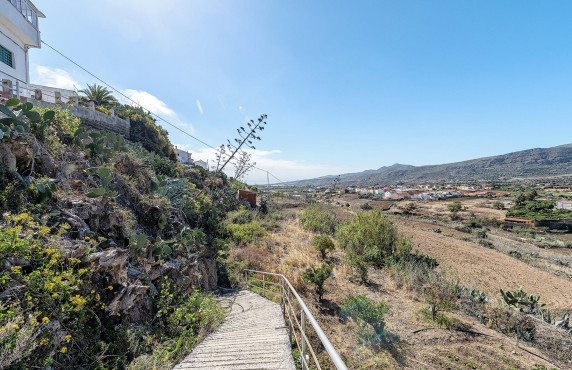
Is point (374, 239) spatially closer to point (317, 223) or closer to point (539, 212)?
point (317, 223)

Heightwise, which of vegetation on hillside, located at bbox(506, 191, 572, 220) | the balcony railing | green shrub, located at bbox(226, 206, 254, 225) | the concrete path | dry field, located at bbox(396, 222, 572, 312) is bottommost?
vegetation on hillside, located at bbox(506, 191, 572, 220)

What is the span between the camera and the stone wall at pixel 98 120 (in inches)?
379

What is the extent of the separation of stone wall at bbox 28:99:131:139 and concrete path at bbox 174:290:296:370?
33.3 feet

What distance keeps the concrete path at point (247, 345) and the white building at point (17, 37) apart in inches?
475

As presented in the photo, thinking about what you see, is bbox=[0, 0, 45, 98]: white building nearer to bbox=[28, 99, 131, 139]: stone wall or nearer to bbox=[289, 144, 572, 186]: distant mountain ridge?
bbox=[28, 99, 131, 139]: stone wall

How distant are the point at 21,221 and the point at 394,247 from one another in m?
12.5

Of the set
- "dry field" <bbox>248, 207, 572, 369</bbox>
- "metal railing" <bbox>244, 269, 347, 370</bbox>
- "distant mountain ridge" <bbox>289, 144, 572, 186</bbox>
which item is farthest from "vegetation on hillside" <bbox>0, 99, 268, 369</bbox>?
"distant mountain ridge" <bbox>289, 144, 572, 186</bbox>

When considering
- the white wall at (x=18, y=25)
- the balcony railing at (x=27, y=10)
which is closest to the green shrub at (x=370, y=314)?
the white wall at (x=18, y=25)

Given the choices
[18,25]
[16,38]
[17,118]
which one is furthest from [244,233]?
[16,38]

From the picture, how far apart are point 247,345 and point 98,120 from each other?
13174 mm

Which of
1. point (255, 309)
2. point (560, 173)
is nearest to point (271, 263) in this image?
point (255, 309)

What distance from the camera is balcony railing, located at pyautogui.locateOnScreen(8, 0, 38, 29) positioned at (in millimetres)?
9867

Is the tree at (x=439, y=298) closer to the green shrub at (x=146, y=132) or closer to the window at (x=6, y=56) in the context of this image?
the green shrub at (x=146, y=132)

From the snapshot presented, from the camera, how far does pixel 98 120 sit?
36.5 feet
